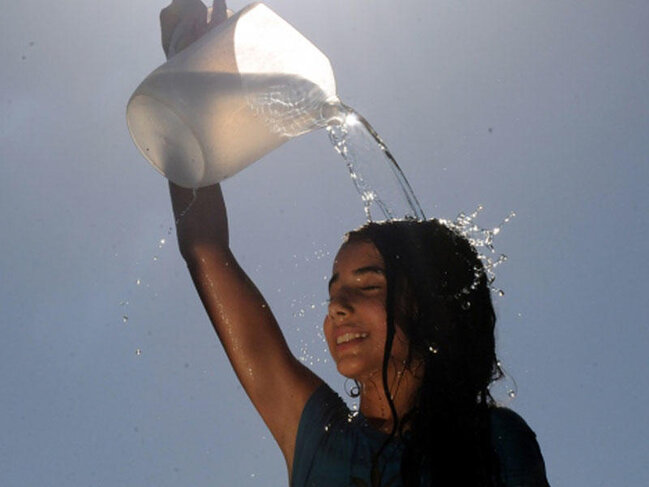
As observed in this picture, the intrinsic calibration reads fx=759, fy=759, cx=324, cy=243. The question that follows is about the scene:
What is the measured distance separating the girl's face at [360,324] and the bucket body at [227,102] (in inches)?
27.1

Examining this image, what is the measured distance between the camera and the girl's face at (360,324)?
7.80 feet

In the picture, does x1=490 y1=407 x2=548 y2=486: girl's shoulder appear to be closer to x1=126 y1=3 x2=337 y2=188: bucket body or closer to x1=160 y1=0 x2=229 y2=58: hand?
x1=126 y1=3 x2=337 y2=188: bucket body

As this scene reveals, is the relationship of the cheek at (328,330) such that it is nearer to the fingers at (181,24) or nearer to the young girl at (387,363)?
the young girl at (387,363)

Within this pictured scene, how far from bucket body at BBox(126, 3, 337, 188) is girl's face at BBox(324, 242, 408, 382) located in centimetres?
69

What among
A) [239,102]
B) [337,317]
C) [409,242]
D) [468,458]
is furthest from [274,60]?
[468,458]

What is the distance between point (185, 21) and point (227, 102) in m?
0.46

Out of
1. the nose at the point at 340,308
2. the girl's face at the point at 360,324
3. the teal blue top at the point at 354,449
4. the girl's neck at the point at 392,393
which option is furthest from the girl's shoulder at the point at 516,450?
the nose at the point at 340,308

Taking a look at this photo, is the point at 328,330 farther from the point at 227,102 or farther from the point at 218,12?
the point at 218,12

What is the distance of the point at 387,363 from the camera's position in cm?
237

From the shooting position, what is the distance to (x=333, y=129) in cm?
303

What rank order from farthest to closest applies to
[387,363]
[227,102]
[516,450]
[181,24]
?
[181,24], [227,102], [387,363], [516,450]

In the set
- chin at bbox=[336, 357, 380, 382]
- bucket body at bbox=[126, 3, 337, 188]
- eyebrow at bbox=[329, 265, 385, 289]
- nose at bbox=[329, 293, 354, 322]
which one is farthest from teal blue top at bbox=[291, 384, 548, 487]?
bucket body at bbox=[126, 3, 337, 188]

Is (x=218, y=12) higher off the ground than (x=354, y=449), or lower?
higher

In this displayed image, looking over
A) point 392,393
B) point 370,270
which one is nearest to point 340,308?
point 370,270
